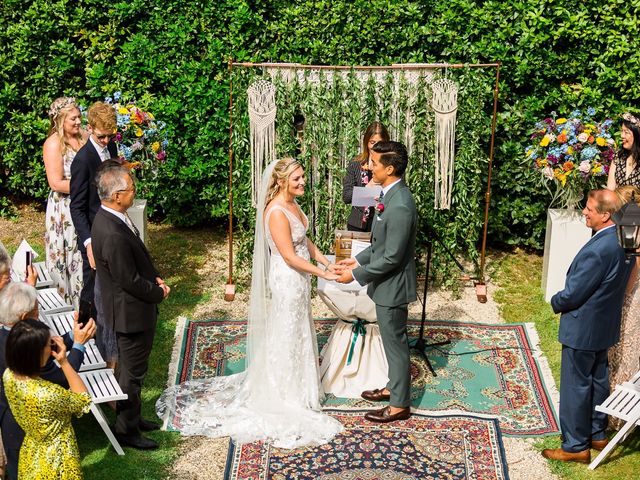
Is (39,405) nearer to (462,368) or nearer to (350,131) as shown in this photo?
(462,368)

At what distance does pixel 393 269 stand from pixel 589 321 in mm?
1561

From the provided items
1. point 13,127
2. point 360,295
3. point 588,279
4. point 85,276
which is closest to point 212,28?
point 13,127

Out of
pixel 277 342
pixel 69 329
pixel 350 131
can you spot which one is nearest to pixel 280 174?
pixel 277 342

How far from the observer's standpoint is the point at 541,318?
9609 mm

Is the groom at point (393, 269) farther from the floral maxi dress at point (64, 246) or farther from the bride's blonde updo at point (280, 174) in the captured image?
the floral maxi dress at point (64, 246)

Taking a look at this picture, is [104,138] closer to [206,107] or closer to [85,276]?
[85,276]

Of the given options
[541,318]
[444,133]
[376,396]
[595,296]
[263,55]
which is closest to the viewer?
[595,296]

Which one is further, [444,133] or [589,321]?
[444,133]

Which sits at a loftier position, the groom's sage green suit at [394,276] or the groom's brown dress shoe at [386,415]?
the groom's sage green suit at [394,276]

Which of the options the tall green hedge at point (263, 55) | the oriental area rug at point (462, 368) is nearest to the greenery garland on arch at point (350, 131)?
the tall green hedge at point (263, 55)

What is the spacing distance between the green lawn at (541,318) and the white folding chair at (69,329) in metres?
3.56

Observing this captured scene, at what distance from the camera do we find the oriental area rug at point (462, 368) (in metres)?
7.89

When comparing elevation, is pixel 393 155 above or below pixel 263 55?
below

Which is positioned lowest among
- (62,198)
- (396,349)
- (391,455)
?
(391,455)
